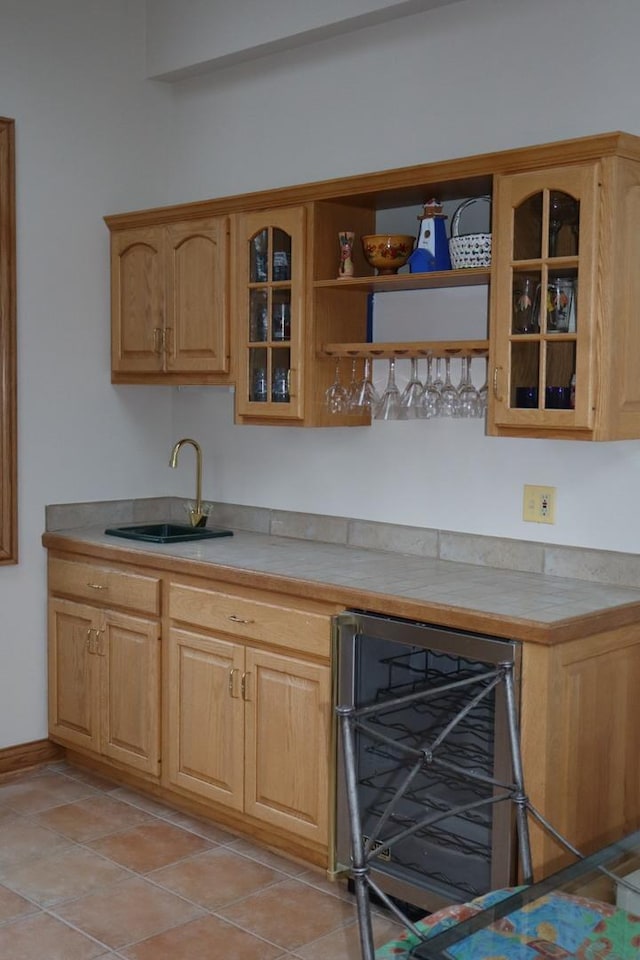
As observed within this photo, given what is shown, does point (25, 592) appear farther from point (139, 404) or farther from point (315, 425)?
point (315, 425)

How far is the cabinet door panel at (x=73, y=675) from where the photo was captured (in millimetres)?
3912

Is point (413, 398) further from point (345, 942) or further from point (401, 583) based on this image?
point (345, 942)

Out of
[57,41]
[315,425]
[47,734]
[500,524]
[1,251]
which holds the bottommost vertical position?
[47,734]

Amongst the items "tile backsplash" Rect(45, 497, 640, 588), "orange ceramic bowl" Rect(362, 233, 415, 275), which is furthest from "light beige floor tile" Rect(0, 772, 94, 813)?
"orange ceramic bowl" Rect(362, 233, 415, 275)

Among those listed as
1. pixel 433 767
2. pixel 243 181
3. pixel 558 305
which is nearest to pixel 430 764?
pixel 433 767

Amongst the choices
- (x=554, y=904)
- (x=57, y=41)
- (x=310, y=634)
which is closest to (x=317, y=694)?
(x=310, y=634)

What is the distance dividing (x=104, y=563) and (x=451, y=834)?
5.32ft

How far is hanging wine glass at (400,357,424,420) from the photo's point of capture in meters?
3.29

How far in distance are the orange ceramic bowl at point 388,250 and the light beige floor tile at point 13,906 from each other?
83.5 inches

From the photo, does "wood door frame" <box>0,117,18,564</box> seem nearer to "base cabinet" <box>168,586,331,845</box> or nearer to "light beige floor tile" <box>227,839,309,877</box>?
"base cabinet" <box>168,586,331,845</box>

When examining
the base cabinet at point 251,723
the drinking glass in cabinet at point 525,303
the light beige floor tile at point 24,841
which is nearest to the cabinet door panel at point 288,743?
the base cabinet at point 251,723

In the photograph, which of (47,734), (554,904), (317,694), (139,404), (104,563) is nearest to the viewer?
(554,904)

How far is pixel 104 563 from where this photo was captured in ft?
12.6

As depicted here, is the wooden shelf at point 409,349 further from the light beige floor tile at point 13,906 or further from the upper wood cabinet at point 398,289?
the light beige floor tile at point 13,906
